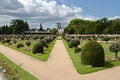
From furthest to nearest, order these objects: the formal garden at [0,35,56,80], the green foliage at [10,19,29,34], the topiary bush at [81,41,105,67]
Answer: the green foliage at [10,19,29,34], the topiary bush at [81,41,105,67], the formal garden at [0,35,56,80]

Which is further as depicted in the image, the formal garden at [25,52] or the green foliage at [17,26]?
the green foliage at [17,26]

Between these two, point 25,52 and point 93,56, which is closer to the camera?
point 93,56

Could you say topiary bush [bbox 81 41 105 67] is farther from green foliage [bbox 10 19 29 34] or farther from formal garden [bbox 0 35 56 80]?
green foliage [bbox 10 19 29 34]

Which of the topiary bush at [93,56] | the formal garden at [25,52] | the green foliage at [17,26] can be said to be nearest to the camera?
the formal garden at [25,52]

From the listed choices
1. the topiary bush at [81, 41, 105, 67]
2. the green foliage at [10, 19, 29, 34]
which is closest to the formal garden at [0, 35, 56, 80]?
the topiary bush at [81, 41, 105, 67]

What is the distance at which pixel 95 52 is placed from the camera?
2144 centimetres

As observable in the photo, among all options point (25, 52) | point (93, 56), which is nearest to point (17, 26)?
point (25, 52)

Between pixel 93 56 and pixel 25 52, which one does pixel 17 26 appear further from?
pixel 93 56

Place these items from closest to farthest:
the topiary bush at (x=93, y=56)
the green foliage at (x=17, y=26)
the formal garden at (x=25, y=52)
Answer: the formal garden at (x=25, y=52), the topiary bush at (x=93, y=56), the green foliage at (x=17, y=26)

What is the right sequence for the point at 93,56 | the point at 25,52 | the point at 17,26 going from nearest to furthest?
the point at 93,56 → the point at 25,52 → the point at 17,26

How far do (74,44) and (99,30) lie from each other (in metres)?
74.2

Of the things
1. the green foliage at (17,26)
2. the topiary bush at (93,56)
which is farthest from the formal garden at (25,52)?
the green foliage at (17,26)

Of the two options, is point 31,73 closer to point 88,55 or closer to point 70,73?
point 70,73

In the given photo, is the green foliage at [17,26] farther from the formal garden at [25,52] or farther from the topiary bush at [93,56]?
the topiary bush at [93,56]
